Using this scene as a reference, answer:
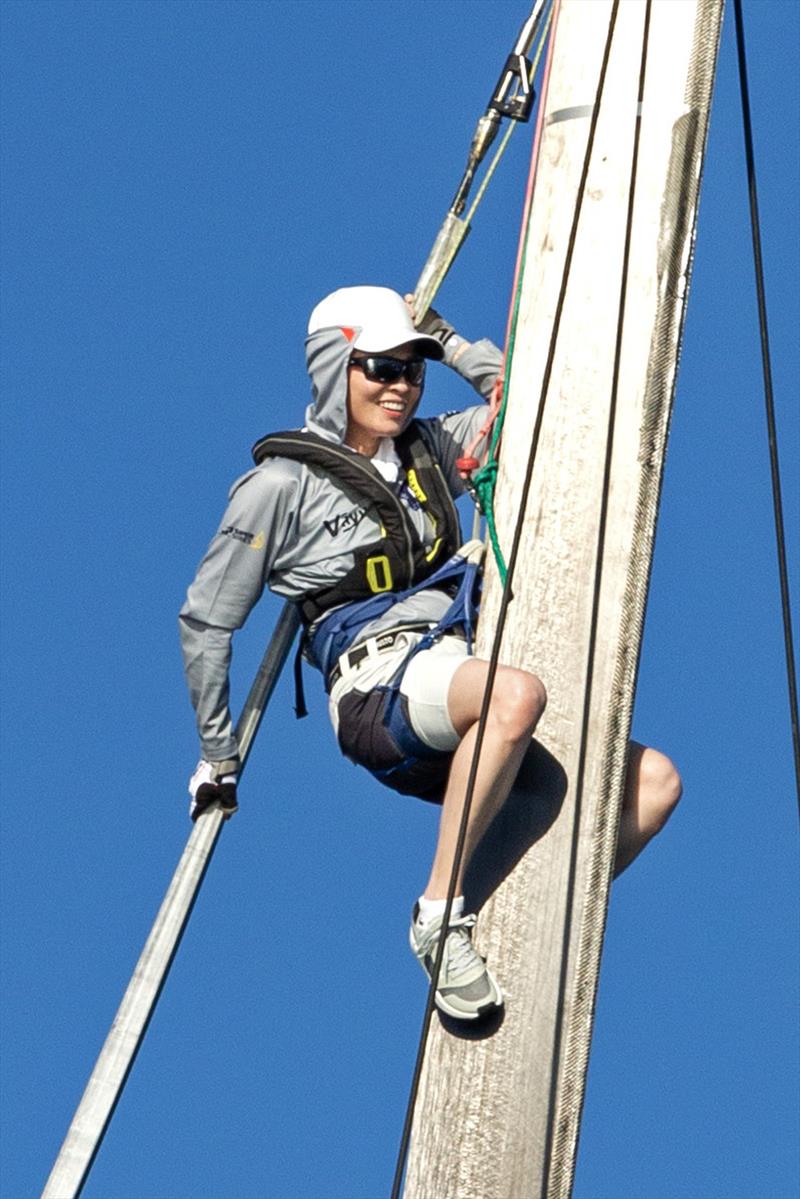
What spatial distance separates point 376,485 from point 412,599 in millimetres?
358

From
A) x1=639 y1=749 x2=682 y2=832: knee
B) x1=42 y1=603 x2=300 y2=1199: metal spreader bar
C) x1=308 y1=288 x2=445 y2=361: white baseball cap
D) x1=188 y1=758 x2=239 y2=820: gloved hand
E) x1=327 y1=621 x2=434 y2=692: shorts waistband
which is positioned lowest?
x1=42 y1=603 x2=300 y2=1199: metal spreader bar

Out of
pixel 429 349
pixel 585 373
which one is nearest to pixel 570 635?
pixel 585 373

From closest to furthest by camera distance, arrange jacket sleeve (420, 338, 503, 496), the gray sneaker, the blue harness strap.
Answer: the gray sneaker < the blue harness strap < jacket sleeve (420, 338, 503, 496)

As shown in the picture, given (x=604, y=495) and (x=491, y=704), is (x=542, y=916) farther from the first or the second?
(x=604, y=495)

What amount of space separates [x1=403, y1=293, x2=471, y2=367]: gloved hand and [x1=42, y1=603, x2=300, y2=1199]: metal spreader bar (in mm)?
1023

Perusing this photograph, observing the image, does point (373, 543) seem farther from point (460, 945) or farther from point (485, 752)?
point (460, 945)

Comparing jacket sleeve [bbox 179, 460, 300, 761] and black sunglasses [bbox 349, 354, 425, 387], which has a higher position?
black sunglasses [bbox 349, 354, 425, 387]

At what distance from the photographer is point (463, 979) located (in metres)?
5.33

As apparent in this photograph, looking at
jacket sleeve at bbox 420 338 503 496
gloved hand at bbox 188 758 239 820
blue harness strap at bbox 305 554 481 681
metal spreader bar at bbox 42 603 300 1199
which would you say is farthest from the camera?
jacket sleeve at bbox 420 338 503 496

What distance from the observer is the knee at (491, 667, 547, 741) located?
17.5 ft

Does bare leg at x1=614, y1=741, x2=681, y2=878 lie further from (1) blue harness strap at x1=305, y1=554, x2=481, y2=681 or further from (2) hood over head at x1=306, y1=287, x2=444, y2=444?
(2) hood over head at x1=306, y1=287, x2=444, y2=444

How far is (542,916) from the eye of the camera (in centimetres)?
541

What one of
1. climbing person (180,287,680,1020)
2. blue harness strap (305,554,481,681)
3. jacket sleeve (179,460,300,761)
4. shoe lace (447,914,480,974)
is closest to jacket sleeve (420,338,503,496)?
climbing person (180,287,680,1020)

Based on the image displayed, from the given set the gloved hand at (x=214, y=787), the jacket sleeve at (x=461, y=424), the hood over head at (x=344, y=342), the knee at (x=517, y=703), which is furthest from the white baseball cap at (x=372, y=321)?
the knee at (x=517, y=703)
